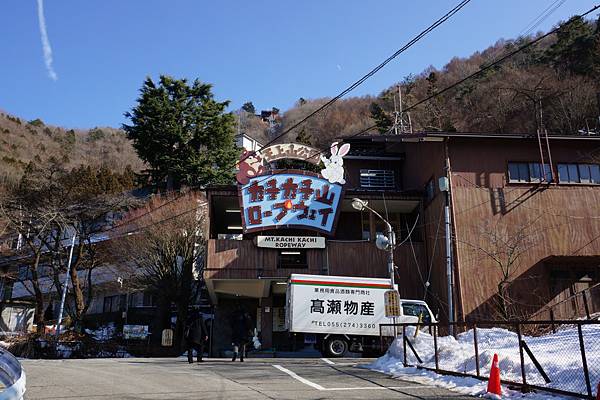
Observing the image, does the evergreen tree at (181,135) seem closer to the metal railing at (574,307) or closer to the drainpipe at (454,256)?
the drainpipe at (454,256)

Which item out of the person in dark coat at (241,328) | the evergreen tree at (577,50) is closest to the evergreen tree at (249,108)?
the evergreen tree at (577,50)

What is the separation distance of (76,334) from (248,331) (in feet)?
50.4

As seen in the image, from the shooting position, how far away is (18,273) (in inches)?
1563

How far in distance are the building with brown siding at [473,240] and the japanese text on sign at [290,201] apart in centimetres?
97

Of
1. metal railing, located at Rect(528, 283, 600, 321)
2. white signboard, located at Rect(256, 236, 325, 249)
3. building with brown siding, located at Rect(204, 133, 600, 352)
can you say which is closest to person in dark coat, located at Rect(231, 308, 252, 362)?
building with brown siding, located at Rect(204, 133, 600, 352)

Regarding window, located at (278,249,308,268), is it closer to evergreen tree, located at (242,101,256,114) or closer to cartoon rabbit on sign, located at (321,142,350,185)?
cartoon rabbit on sign, located at (321,142,350,185)

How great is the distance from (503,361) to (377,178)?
1937 centimetres

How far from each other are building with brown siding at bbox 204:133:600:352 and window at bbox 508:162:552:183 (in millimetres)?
44

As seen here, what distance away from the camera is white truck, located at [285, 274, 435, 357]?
17.8 m

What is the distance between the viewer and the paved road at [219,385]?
8172mm

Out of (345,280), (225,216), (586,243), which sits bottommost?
(345,280)

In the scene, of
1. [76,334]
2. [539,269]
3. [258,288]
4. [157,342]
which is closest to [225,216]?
[258,288]

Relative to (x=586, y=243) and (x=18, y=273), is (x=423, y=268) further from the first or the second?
(x=18, y=273)

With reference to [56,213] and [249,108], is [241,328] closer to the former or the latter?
[56,213]
